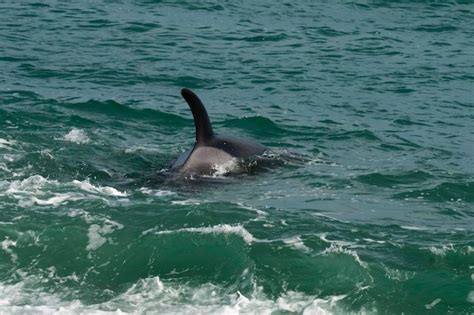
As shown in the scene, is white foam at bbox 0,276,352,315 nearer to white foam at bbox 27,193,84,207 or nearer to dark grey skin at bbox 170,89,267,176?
white foam at bbox 27,193,84,207

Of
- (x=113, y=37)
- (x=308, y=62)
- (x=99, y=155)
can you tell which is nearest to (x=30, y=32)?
(x=113, y=37)

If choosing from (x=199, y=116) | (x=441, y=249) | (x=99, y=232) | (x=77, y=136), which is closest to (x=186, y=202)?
(x=99, y=232)

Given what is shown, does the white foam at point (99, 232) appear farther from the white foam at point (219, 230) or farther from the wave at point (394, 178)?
the wave at point (394, 178)

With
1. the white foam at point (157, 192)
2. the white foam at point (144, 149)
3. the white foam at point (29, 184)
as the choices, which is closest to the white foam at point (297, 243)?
the white foam at point (157, 192)

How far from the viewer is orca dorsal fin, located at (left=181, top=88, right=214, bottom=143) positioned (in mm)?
20727

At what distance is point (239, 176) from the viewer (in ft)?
68.9

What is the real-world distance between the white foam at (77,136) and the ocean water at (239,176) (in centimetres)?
6

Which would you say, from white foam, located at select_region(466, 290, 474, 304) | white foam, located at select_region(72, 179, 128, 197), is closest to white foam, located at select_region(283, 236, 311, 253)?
white foam, located at select_region(466, 290, 474, 304)

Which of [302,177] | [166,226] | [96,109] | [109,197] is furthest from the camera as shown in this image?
[96,109]

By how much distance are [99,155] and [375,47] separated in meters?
16.1

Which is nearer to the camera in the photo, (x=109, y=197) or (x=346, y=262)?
(x=346, y=262)

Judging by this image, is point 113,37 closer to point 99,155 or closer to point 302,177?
point 99,155

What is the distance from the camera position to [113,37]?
122ft

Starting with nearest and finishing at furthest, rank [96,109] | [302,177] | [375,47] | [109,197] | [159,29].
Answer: [109,197] → [302,177] → [96,109] → [375,47] → [159,29]
